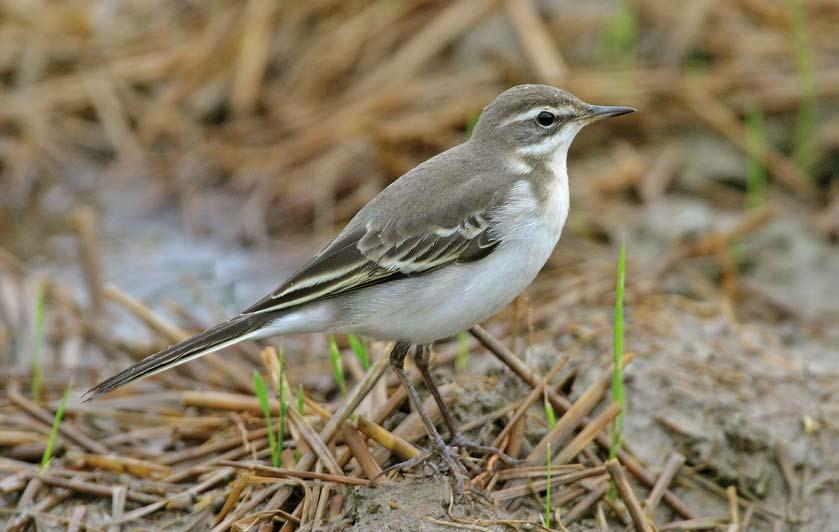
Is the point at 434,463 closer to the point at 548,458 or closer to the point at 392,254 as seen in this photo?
the point at 548,458

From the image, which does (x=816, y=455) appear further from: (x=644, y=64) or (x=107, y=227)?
(x=107, y=227)

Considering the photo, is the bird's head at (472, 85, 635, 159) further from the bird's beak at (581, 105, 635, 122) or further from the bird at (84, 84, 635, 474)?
the bird at (84, 84, 635, 474)

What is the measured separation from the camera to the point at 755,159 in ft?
28.7

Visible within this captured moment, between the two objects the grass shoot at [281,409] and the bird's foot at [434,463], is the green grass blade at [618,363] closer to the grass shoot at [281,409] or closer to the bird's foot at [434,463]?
the bird's foot at [434,463]

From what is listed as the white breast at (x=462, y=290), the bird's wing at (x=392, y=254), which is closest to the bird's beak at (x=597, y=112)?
the white breast at (x=462, y=290)

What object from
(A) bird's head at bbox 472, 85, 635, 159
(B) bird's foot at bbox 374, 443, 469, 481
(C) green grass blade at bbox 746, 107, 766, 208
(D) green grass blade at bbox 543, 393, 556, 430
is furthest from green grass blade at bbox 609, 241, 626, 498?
(C) green grass blade at bbox 746, 107, 766, 208

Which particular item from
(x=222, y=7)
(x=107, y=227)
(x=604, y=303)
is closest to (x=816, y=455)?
(x=604, y=303)

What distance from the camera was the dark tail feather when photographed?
504 centimetres

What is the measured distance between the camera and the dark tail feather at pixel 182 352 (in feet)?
16.5

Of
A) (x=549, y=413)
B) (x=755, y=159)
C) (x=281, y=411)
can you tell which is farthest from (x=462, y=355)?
(x=755, y=159)

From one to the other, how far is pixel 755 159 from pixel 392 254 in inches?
173

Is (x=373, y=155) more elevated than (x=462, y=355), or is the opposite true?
(x=373, y=155)

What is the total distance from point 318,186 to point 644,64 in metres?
3.08

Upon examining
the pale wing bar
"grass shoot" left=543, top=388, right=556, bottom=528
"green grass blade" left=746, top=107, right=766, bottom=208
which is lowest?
"green grass blade" left=746, top=107, right=766, bottom=208
